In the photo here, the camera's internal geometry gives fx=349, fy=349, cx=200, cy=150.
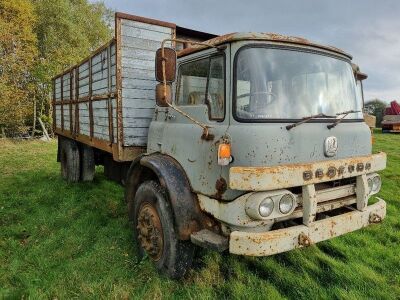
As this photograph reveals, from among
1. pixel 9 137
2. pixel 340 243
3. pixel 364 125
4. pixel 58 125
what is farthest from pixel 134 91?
pixel 9 137

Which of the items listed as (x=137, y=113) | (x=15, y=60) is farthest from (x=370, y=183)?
(x=15, y=60)

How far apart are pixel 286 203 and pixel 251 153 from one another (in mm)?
483

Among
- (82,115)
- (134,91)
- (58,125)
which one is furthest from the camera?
(58,125)

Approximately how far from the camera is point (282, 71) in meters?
2.98

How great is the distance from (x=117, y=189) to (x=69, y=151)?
55.8 inches

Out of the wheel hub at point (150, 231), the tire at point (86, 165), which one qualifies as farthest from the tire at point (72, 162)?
the wheel hub at point (150, 231)

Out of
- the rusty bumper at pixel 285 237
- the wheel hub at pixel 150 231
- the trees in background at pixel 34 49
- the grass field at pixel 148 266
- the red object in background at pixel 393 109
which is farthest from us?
the red object in background at pixel 393 109

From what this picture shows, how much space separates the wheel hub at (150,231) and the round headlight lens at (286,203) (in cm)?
129

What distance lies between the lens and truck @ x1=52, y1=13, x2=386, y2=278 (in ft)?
8.98

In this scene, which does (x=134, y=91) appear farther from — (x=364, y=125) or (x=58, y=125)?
(x=58, y=125)

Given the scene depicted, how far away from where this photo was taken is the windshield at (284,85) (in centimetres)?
286

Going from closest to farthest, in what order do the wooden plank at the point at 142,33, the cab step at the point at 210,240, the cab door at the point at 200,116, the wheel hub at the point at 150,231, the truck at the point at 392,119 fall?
1. the cab step at the point at 210,240
2. the cab door at the point at 200,116
3. the wheel hub at the point at 150,231
4. the wooden plank at the point at 142,33
5. the truck at the point at 392,119

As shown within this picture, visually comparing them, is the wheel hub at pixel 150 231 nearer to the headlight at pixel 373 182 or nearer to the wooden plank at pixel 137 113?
the wooden plank at pixel 137 113

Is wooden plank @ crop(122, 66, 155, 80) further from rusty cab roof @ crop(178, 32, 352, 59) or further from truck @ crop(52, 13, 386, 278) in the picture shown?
rusty cab roof @ crop(178, 32, 352, 59)
